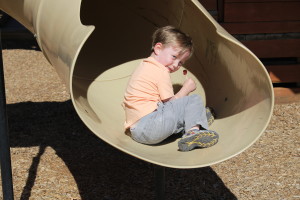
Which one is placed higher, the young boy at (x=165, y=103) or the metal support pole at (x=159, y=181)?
the young boy at (x=165, y=103)

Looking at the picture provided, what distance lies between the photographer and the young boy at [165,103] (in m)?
3.35

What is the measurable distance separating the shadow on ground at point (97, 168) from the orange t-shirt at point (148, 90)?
2.81 feet

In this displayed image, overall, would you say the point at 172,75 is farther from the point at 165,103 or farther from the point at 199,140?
the point at 199,140

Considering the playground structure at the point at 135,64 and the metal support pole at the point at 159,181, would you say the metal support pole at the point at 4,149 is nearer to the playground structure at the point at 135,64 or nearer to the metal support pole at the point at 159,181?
the playground structure at the point at 135,64

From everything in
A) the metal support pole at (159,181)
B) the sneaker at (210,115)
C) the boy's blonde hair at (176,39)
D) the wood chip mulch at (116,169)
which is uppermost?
the boy's blonde hair at (176,39)

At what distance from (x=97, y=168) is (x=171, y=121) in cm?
146

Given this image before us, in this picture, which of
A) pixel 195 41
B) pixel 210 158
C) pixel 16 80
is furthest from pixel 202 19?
pixel 16 80

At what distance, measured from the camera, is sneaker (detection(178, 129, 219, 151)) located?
10.5ft

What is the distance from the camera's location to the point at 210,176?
14.9ft

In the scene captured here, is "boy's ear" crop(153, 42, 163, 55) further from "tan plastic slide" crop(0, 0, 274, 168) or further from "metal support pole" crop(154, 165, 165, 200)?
"metal support pole" crop(154, 165, 165, 200)

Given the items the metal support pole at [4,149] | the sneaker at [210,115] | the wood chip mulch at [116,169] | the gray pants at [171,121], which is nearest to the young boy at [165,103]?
the gray pants at [171,121]

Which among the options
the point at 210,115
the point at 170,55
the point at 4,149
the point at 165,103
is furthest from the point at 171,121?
the point at 4,149

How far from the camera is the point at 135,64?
4.47 meters

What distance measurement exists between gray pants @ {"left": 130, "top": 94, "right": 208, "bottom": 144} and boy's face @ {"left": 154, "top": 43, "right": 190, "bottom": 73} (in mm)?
302
